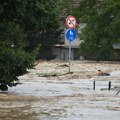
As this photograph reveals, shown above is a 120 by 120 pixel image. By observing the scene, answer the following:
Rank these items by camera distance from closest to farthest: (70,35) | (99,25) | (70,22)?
(70,22) → (70,35) → (99,25)

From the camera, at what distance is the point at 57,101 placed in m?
13.9

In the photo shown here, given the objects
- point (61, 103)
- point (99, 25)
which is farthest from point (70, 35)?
point (61, 103)

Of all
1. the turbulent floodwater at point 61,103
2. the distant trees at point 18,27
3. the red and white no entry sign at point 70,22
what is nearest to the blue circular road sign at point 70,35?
the red and white no entry sign at point 70,22

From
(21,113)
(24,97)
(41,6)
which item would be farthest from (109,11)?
(21,113)

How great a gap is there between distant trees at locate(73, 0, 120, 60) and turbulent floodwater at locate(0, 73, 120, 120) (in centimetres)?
1773

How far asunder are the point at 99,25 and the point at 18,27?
24733 mm

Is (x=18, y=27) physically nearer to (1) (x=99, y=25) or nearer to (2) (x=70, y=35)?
(2) (x=70, y=35)

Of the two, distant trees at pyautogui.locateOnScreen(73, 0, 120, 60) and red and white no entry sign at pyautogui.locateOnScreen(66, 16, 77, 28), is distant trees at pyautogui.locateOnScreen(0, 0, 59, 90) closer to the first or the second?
red and white no entry sign at pyautogui.locateOnScreen(66, 16, 77, 28)

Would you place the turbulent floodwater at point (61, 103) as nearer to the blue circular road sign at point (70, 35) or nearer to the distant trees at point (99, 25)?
the blue circular road sign at point (70, 35)

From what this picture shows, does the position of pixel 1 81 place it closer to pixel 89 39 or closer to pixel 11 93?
pixel 11 93

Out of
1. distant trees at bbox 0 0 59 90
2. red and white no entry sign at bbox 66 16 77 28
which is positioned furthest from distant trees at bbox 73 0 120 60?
distant trees at bbox 0 0 59 90

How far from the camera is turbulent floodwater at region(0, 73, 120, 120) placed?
10953 mm

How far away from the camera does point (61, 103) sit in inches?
525

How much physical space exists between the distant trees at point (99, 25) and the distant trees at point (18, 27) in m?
17.7
